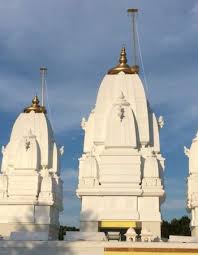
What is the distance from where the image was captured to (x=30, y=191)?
3803 cm

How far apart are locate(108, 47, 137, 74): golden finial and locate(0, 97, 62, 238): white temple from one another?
326 inches

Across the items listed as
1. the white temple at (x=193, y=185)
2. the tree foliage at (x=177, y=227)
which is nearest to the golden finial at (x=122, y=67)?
the white temple at (x=193, y=185)

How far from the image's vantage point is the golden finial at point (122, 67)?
37781 mm

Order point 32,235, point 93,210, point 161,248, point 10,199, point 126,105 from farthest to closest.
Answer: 1. point 10,199
2. point 126,105
3. point 93,210
4. point 32,235
5. point 161,248

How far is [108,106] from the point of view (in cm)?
3662

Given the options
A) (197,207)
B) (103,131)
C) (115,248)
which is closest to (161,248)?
(115,248)

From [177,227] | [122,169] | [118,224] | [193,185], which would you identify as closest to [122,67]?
[122,169]

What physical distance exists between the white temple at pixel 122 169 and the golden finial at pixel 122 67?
1523mm

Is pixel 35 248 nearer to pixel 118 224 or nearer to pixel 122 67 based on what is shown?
pixel 118 224

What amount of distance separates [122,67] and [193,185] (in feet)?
33.4

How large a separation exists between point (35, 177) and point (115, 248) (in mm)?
13697

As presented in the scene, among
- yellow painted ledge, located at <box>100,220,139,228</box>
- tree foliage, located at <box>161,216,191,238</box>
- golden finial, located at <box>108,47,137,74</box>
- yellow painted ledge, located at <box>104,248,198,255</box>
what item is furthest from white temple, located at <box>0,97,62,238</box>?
tree foliage, located at <box>161,216,191,238</box>

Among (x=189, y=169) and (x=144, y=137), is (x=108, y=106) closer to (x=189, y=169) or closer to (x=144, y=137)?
(x=144, y=137)

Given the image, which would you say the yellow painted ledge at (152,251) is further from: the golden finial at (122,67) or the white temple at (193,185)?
the golden finial at (122,67)
